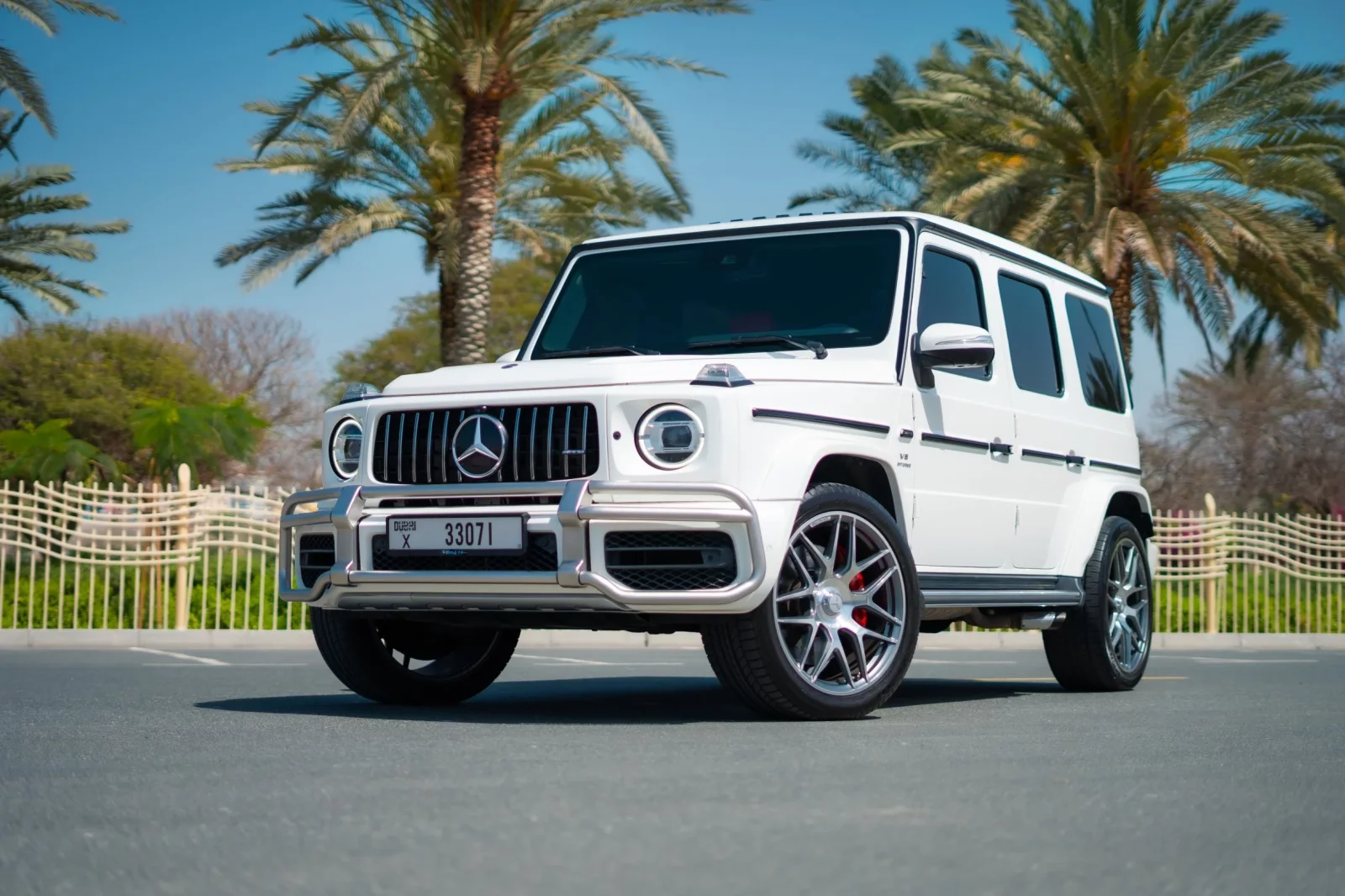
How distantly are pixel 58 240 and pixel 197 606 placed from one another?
13.7 meters

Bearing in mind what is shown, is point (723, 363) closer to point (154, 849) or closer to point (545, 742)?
point (545, 742)

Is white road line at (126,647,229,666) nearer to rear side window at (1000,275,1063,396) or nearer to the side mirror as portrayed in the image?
rear side window at (1000,275,1063,396)

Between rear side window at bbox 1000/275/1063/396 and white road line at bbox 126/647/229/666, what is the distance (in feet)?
21.0

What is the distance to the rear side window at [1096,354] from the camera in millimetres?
9659

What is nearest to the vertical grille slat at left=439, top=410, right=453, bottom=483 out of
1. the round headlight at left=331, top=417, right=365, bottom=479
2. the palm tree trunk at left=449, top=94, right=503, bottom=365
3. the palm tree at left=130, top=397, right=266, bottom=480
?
the round headlight at left=331, top=417, right=365, bottom=479

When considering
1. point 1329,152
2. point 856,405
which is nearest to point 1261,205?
point 1329,152

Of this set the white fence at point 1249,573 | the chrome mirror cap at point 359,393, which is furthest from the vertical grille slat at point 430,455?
the white fence at point 1249,573

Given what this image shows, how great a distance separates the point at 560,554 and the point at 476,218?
55.9ft

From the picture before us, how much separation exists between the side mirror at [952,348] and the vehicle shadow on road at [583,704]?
1.64 metres

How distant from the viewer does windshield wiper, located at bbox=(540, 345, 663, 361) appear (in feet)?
24.5

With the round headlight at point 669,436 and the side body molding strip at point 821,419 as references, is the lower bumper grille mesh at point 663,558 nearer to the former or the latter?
the round headlight at point 669,436

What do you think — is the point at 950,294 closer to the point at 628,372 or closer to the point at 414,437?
the point at 628,372

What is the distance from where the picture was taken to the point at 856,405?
7102mm

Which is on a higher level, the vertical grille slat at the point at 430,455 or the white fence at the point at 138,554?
the vertical grille slat at the point at 430,455
